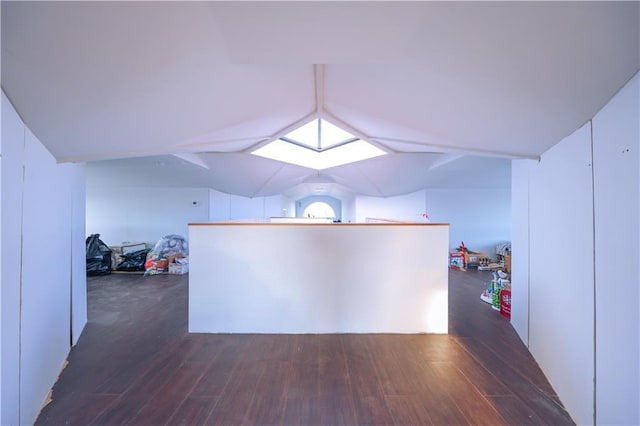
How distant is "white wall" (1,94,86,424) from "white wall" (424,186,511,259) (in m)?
6.42

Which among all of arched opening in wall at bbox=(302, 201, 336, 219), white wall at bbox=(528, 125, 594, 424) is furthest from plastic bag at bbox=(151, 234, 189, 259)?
arched opening in wall at bbox=(302, 201, 336, 219)

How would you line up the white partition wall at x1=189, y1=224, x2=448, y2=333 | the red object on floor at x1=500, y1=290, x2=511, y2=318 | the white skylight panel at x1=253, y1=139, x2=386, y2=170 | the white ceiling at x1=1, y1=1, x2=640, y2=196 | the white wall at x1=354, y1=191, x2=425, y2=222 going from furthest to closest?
the white wall at x1=354, y1=191, x2=425, y2=222
the white skylight panel at x1=253, y1=139, x2=386, y2=170
the red object on floor at x1=500, y1=290, x2=511, y2=318
the white partition wall at x1=189, y1=224, x2=448, y2=333
the white ceiling at x1=1, y1=1, x2=640, y2=196

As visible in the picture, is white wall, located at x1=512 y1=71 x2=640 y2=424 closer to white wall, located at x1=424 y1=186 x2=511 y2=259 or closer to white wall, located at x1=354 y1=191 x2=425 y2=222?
white wall, located at x1=424 y1=186 x2=511 y2=259

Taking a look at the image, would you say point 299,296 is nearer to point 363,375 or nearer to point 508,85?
point 363,375

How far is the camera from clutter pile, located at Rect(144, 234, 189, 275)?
4.61m

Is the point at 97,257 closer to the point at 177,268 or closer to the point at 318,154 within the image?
the point at 177,268

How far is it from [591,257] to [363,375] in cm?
162

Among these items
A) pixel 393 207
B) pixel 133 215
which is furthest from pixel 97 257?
pixel 393 207

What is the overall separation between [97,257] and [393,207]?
23.3ft

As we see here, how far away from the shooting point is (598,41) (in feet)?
3.19

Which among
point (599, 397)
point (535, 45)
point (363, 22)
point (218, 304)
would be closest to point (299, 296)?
point (218, 304)

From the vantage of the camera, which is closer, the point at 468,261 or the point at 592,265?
the point at 592,265

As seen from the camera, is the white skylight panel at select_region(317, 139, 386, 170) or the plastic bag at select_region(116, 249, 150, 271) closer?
the white skylight panel at select_region(317, 139, 386, 170)

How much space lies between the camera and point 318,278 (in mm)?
2502
